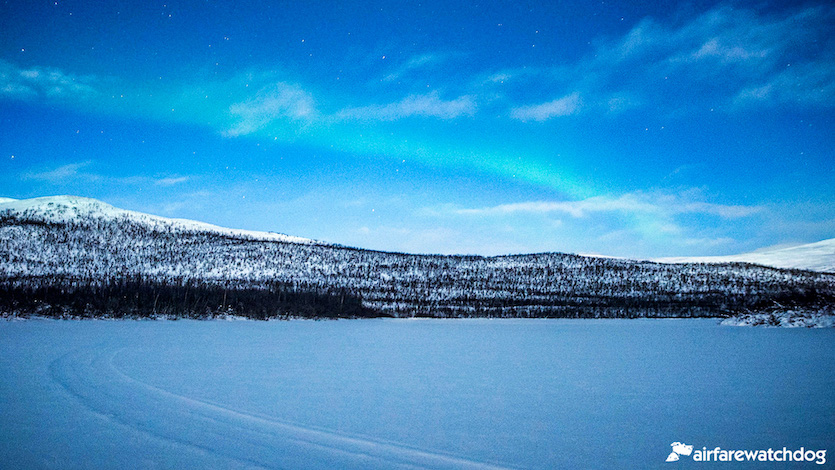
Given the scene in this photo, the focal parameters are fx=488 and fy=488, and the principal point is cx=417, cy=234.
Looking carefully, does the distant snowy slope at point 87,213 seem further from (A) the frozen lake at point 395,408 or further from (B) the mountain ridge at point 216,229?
(A) the frozen lake at point 395,408

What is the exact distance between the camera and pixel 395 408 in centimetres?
484

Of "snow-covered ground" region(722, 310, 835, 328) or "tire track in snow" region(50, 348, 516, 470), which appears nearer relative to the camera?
"tire track in snow" region(50, 348, 516, 470)

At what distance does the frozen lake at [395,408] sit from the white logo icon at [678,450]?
0.06 metres

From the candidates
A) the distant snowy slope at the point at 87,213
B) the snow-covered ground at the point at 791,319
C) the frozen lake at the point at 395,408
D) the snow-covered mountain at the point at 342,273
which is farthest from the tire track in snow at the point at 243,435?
the distant snowy slope at the point at 87,213

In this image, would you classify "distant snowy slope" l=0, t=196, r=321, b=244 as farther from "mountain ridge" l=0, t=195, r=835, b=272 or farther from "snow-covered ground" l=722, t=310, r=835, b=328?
"snow-covered ground" l=722, t=310, r=835, b=328

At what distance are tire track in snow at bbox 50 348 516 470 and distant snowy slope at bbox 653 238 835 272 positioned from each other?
215ft

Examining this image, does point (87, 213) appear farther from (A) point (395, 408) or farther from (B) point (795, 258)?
(B) point (795, 258)

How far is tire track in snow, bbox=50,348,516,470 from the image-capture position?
331cm

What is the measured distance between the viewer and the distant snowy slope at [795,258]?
5628cm

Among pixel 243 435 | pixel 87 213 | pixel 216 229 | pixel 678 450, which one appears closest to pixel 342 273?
pixel 216 229

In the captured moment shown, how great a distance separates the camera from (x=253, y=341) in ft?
39.2

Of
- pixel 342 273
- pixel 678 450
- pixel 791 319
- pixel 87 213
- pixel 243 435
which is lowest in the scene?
pixel 243 435

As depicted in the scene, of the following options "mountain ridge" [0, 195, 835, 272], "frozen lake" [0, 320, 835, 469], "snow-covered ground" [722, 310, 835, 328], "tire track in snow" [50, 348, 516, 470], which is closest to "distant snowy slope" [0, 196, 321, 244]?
"mountain ridge" [0, 195, 835, 272]

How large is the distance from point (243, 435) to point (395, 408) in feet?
5.03
